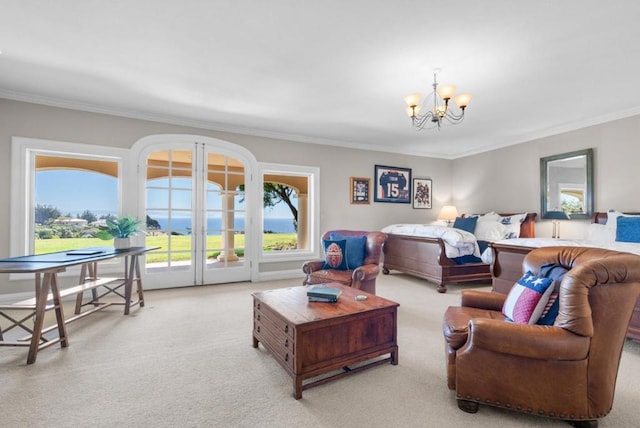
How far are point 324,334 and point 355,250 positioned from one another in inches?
72.6

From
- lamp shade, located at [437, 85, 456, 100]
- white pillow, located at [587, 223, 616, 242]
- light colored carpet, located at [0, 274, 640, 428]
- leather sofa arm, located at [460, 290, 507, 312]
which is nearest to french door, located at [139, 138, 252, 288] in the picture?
light colored carpet, located at [0, 274, 640, 428]

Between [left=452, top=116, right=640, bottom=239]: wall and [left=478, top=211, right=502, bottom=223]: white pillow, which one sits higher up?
[left=452, top=116, right=640, bottom=239]: wall

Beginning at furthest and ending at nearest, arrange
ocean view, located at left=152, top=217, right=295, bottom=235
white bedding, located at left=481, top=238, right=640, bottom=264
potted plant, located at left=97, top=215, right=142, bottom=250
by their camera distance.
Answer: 1. ocean view, located at left=152, top=217, right=295, bottom=235
2. potted plant, located at left=97, top=215, right=142, bottom=250
3. white bedding, located at left=481, top=238, right=640, bottom=264

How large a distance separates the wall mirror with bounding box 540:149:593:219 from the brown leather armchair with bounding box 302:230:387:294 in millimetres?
3213

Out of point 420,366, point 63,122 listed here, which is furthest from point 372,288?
point 63,122

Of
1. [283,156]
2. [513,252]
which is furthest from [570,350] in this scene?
[283,156]

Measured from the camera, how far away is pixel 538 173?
5055mm

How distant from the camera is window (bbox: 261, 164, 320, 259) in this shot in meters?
5.26

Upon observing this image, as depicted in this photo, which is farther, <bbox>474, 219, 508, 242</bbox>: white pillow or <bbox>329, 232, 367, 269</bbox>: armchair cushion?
<bbox>474, 219, 508, 242</bbox>: white pillow

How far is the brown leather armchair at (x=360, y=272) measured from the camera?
10.4 feet

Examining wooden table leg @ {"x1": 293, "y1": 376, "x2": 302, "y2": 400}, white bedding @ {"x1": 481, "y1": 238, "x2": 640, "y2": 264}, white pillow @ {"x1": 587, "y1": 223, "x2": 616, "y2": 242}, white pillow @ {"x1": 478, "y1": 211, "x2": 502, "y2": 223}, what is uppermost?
white pillow @ {"x1": 478, "y1": 211, "x2": 502, "y2": 223}

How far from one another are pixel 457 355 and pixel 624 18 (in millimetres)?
2686

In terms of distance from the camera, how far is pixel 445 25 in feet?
7.31

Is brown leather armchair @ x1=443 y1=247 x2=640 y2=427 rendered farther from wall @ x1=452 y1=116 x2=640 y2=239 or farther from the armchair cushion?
wall @ x1=452 y1=116 x2=640 y2=239
